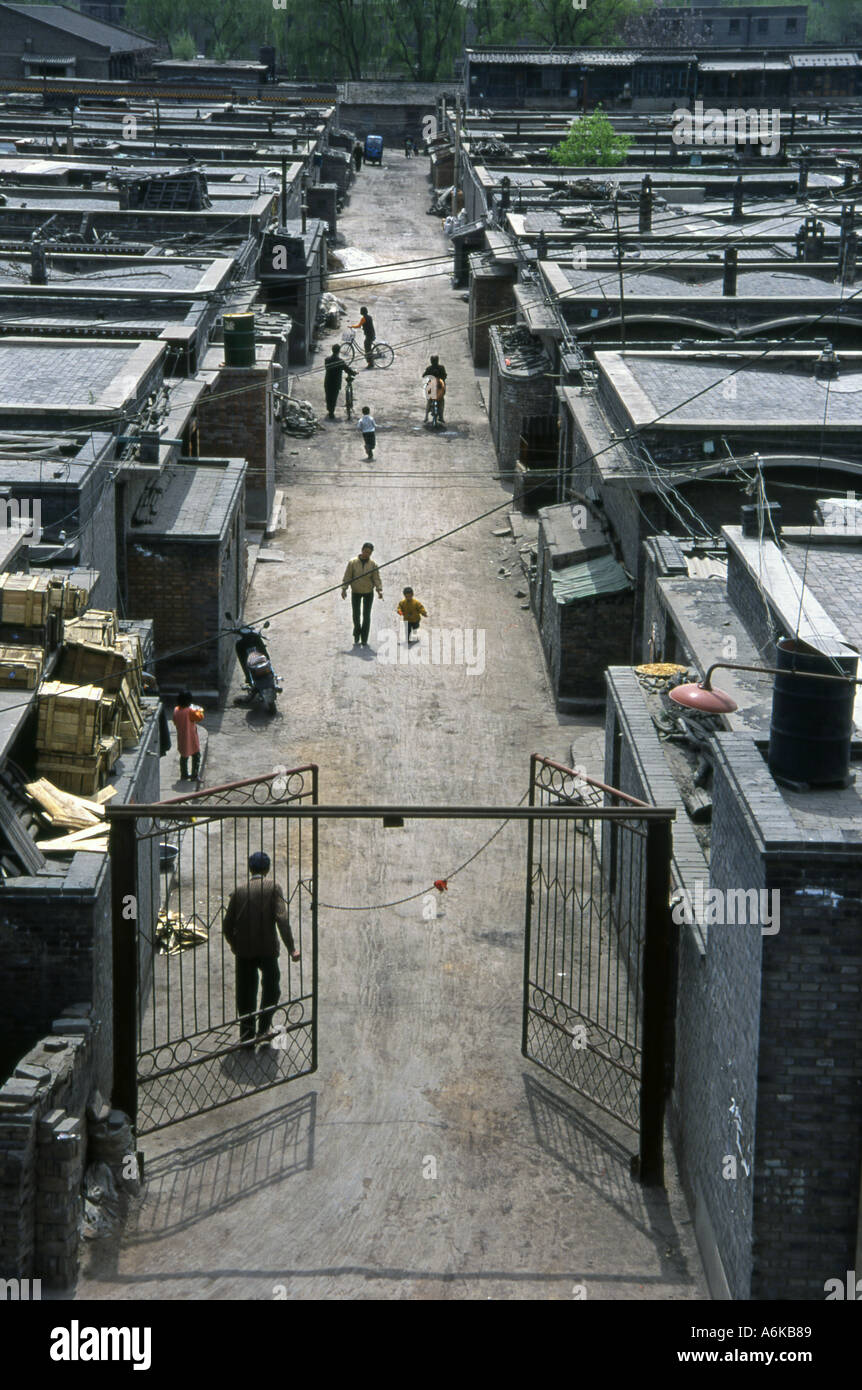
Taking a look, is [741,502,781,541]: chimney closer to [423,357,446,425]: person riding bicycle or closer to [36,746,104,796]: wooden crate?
[36,746,104,796]: wooden crate

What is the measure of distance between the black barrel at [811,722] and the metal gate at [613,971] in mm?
1898

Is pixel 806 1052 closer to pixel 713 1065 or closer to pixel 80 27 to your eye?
pixel 713 1065

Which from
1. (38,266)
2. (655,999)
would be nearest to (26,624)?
(655,999)

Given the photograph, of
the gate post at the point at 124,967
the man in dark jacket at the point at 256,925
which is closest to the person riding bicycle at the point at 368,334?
the man in dark jacket at the point at 256,925

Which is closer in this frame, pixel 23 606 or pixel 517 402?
pixel 23 606

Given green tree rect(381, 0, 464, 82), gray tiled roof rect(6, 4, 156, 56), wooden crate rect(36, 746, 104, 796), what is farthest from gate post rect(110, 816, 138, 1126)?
green tree rect(381, 0, 464, 82)

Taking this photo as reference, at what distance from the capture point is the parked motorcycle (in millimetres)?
24062

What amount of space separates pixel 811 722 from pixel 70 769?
718cm

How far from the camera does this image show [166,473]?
27.2 metres

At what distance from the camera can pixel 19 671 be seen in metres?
15.4

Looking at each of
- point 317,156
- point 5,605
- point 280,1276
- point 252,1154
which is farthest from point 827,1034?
point 317,156

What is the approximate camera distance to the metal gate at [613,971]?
13.5m
